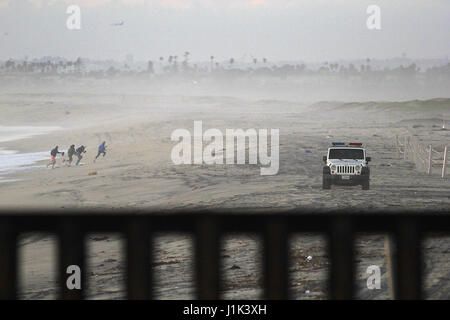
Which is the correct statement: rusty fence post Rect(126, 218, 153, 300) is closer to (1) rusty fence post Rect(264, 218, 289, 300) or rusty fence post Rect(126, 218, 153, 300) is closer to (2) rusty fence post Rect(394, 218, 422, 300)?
(1) rusty fence post Rect(264, 218, 289, 300)

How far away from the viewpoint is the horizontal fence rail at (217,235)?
210 centimetres

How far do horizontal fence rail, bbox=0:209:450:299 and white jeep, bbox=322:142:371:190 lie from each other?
1861 centimetres

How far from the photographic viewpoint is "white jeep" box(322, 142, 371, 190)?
20.7 m

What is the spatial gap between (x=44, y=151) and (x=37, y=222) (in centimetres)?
4598

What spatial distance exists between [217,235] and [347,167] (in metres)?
19.2

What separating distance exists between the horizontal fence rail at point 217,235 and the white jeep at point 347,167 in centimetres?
1861

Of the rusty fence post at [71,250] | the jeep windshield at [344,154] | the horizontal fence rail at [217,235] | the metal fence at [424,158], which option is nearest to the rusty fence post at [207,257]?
the horizontal fence rail at [217,235]

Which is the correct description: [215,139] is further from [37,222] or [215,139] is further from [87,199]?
[37,222]

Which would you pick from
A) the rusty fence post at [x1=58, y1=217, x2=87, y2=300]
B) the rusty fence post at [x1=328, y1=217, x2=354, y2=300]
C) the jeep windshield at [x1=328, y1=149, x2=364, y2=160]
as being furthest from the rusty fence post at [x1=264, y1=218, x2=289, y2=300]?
the jeep windshield at [x1=328, y1=149, x2=364, y2=160]

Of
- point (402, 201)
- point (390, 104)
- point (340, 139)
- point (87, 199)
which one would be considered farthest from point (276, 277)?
point (390, 104)

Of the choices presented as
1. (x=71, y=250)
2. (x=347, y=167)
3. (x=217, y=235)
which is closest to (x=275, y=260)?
(x=217, y=235)

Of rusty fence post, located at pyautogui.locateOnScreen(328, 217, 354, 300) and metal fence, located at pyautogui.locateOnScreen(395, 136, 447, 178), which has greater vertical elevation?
rusty fence post, located at pyautogui.locateOnScreen(328, 217, 354, 300)
